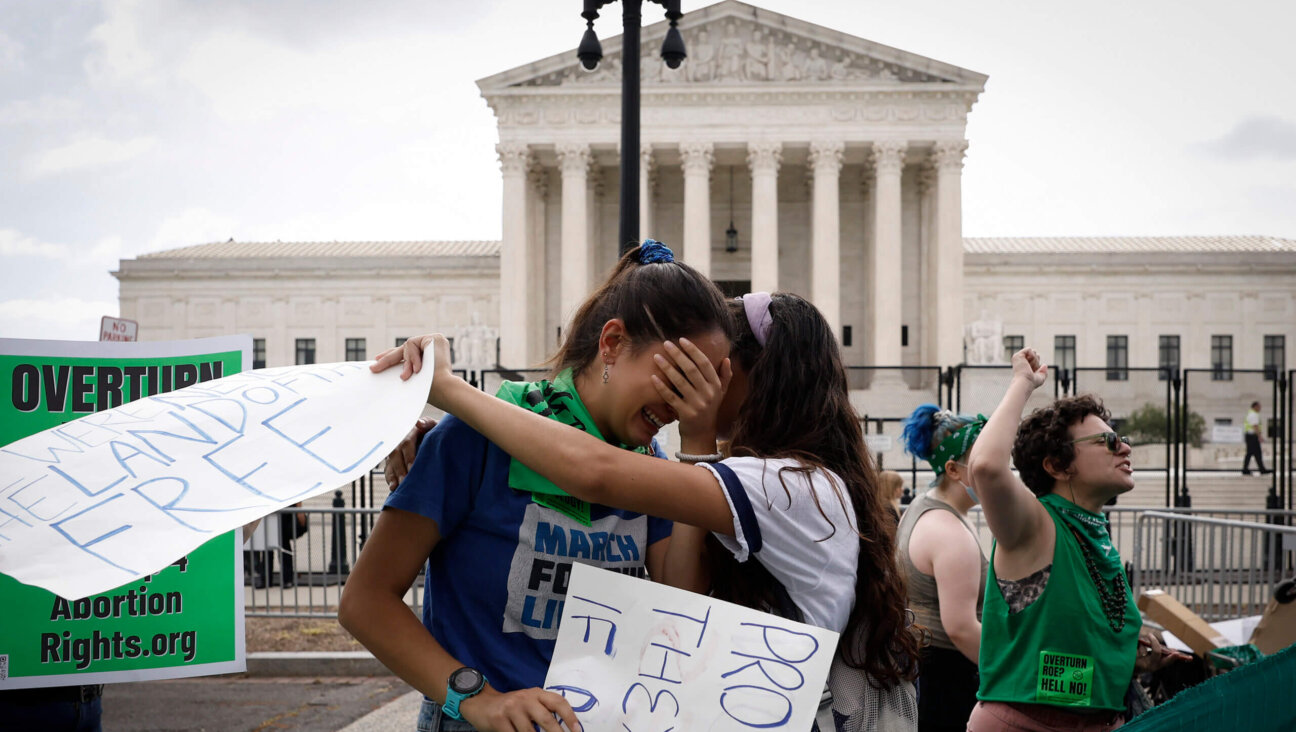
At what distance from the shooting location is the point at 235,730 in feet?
22.8

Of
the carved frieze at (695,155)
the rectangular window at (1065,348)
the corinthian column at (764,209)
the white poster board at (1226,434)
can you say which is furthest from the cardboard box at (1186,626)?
the rectangular window at (1065,348)

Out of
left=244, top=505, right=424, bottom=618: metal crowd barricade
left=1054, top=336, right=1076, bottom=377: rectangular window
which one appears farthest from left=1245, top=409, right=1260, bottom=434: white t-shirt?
left=1054, top=336, right=1076, bottom=377: rectangular window

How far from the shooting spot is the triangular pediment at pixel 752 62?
4300 centimetres

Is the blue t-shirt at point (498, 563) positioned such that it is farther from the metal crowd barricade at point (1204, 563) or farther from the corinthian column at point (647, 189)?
the corinthian column at point (647, 189)

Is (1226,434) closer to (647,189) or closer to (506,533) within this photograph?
(506,533)

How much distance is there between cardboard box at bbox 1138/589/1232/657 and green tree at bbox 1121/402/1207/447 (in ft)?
63.1

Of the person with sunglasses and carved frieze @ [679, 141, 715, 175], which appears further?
carved frieze @ [679, 141, 715, 175]

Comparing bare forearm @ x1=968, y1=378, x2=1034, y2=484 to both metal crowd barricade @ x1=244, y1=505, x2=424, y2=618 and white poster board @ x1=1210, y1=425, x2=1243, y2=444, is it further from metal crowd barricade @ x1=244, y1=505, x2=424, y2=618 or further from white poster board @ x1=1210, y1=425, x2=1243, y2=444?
white poster board @ x1=1210, y1=425, x2=1243, y2=444

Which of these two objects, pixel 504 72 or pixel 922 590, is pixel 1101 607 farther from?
pixel 504 72

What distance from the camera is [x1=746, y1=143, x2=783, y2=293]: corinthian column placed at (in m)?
43.6

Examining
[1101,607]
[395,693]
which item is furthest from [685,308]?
[395,693]

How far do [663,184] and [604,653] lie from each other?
157 feet

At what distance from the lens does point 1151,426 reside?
21.6 meters

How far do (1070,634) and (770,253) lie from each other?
41.4 meters
